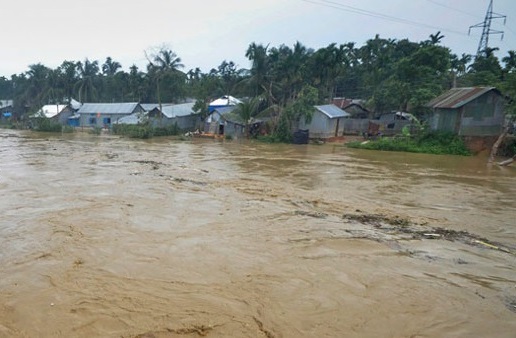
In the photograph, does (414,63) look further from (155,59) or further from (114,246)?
(114,246)

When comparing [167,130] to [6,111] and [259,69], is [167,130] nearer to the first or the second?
[259,69]

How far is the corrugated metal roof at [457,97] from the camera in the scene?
23688 millimetres

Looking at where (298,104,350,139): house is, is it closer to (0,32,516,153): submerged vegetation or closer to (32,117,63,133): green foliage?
(0,32,516,153): submerged vegetation

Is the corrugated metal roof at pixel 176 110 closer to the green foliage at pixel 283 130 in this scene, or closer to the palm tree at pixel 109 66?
the green foliage at pixel 283 130

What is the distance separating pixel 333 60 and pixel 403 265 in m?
31.8

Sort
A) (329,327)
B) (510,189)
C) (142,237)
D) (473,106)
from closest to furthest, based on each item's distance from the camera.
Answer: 1. (329,327)
2. (142,237)
3. (510,189)
4. (473,106)

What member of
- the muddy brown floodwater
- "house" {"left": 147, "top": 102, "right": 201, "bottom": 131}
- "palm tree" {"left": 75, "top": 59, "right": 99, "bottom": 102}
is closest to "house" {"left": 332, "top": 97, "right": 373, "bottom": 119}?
"house" {"left": 147, "top": 102, "right": 201, "bottom": 131}

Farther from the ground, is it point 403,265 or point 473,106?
point 473,106

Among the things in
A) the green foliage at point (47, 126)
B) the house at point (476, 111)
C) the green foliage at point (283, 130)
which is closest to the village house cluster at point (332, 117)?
the house at point (476, 111)

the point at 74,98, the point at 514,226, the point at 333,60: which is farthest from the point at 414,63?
the point at 74,98

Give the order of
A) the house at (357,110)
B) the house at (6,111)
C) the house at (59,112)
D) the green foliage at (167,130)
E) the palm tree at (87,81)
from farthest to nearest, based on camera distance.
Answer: the house at (6,111), the palm tree at (87,81), the house at (59,112), the house at (357,110), the green foliage at (167,130)

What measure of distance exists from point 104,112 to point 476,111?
43.2 metres

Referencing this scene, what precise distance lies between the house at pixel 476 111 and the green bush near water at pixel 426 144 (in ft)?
2.85

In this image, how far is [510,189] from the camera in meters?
13.1
